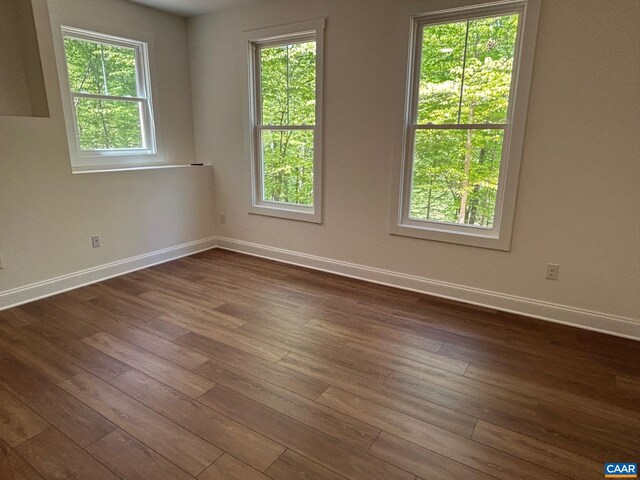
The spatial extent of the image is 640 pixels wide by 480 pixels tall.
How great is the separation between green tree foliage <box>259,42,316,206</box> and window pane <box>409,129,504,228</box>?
44.6 inches

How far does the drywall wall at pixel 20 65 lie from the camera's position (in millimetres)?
2973

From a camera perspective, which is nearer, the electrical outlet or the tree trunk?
the electrical outlet

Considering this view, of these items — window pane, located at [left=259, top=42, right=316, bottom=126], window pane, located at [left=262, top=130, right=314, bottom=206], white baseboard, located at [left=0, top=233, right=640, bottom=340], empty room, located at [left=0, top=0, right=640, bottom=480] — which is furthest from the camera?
window pane, located at [left=262, top=130, right=314, bottom=206]

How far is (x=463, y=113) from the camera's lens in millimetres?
3004

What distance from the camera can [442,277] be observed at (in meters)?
3.30

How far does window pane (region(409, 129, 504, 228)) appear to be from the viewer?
2988 mm

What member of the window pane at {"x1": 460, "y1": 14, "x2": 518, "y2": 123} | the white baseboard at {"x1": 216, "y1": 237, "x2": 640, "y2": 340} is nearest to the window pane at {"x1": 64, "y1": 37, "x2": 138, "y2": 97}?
the white baseboard at {"x1": 216, "y1": 237, "x2": 640, "y2": 340}

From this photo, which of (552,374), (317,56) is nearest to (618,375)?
(552,374)

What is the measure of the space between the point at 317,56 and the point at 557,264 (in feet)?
8.73

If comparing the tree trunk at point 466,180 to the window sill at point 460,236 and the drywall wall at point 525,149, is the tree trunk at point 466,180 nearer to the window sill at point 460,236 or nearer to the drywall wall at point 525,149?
the window sill at point 460,236

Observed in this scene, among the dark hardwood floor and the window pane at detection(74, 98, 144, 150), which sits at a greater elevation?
the window pane at detection(74, 98, 144, 150)

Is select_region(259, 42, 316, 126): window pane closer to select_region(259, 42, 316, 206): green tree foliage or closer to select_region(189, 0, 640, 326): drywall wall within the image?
select_region(259, 42, 316, 206): green tree foliage

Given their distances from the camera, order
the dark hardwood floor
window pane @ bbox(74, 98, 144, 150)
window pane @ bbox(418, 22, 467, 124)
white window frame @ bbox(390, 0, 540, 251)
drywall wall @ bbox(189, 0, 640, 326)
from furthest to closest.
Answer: window pane @ bbox(74, 98, 144, 150) → window pane @ bbox(418, 22, 467, 124) → white window frame @ bbox(390, 0, 540, 251) → drywall wall @ bbox(189, 0, 640, 326) → the dark hardwood floor

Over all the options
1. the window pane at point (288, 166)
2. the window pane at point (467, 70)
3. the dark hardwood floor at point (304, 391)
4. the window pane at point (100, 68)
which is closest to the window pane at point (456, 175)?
the window pane at point (467, 70)
